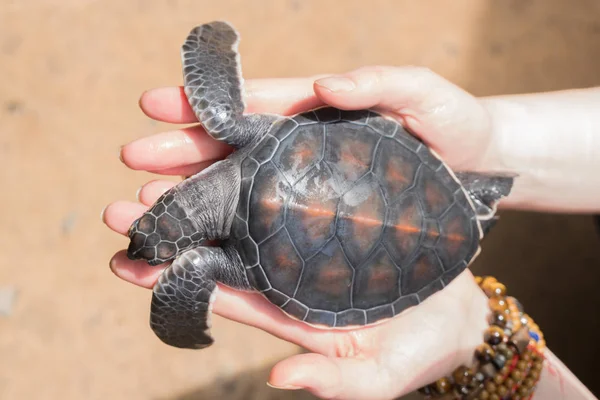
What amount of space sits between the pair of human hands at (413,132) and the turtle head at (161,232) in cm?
15

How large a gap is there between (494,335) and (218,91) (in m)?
1.25

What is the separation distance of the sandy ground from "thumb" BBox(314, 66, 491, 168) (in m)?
0.99

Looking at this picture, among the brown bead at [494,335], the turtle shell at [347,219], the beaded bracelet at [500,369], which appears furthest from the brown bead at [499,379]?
the turtle shell at [347,219]

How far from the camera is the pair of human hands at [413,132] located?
1538mm

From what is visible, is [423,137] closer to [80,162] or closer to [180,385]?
[180,385]

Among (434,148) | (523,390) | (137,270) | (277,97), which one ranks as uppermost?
(277,97)

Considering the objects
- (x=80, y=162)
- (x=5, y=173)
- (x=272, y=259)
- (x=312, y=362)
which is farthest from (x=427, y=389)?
(x=5, y=173)

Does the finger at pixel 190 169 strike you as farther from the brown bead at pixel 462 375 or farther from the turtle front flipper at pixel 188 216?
the brown bead at pixel 462 375

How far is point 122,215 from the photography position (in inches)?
68.2

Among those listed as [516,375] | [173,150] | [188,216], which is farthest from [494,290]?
[173,150]

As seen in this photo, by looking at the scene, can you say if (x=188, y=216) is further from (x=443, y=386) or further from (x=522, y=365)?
(x=522, y=365)

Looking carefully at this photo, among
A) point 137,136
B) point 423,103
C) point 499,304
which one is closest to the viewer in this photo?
point 423,103

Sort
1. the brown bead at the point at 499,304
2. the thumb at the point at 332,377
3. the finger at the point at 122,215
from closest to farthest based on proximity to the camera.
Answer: the thumb at the point at 332,377
the finger at the point at 122,215
the brown bead at the point at 499,304

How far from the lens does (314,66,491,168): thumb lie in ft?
4.90
